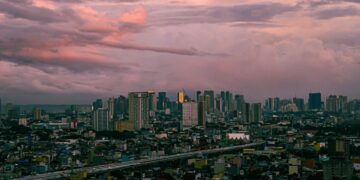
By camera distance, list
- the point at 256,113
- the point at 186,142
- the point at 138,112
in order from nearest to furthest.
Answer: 1. the point at 186,142
2. the point at 138,112
3. the point at 256,113

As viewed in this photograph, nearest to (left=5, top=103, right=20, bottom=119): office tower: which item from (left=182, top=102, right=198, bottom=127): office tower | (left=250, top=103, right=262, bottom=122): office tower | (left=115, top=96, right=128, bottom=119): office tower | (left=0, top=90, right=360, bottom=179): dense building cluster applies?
(left=0, top=90, right=360, bottom=179): dense building cluster

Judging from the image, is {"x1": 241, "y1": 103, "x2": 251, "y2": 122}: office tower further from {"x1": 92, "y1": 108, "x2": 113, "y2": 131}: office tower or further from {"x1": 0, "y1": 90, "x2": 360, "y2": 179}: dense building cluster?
{"x1": 92, "y1": 108, "x2": 113, "y2": 131}: office tower

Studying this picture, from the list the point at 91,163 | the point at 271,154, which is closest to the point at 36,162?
the point at 91,163

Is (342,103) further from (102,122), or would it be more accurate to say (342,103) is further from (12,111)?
(12,111)

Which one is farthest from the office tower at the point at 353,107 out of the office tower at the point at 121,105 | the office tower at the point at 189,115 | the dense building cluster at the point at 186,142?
the office tower at the point at 121,105

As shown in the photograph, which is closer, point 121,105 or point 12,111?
point 12,111

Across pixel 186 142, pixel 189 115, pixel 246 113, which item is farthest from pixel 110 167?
pixel 246 113

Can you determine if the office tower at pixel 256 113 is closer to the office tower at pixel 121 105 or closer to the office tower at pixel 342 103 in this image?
the office tower at pixel 121 105
